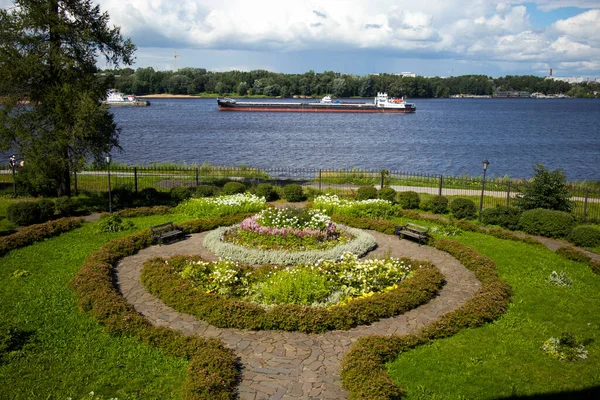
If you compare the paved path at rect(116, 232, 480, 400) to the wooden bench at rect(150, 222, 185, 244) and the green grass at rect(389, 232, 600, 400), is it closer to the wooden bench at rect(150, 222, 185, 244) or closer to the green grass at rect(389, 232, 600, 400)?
the green grass at rect(389, 232, 600, 400)

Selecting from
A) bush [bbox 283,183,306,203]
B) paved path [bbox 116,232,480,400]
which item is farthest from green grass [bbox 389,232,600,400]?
bush [bbox 283,183,306,203]

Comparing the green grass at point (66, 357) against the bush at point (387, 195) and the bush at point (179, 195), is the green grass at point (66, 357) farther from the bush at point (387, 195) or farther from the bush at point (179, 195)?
the bush at point (387, 195)

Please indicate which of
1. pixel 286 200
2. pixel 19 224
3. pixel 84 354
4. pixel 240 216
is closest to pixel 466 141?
pixel 286 200

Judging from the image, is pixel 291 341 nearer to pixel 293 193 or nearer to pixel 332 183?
pixel 293 193

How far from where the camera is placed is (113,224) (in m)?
16.4

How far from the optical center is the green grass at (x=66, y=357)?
7.38 metres

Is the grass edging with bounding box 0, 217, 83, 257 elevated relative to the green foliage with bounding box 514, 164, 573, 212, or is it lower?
lower

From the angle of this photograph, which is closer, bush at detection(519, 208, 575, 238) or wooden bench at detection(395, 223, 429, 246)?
wooden bench at detection(395, 223, 429, 246)

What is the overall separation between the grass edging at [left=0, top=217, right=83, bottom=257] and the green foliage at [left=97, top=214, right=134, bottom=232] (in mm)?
1022

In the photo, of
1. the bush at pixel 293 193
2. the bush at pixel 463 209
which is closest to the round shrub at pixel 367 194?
the bush at pixel 293 193

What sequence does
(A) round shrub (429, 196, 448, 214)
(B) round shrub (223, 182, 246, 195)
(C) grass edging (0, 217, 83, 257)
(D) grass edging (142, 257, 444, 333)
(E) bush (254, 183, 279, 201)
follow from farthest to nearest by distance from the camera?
1. (B) round shrub (223, 182, 246, 195)
2. (E) bush (254, 183, 279, 201)
3. (A) round shrub (429, 196, 448, 214)
4. (C) grass edging (0, 217, 83, 257)
5. (D) grass edging (142, 257, 444, 333)

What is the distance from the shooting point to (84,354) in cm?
834

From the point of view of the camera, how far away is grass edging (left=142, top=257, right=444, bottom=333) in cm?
938

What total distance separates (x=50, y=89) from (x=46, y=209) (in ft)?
15.7
